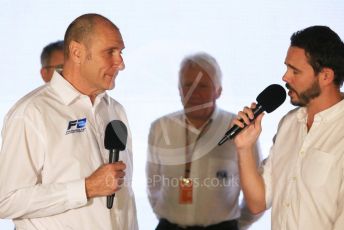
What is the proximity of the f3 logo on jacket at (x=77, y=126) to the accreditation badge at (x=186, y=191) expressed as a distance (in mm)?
1187

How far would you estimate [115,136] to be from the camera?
2.12 m

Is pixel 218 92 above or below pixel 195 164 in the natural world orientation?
above

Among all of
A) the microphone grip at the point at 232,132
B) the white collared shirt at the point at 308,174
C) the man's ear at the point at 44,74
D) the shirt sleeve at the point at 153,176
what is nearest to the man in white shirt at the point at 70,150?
the microphone grip at the point at 232,132

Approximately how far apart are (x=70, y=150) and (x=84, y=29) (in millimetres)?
517

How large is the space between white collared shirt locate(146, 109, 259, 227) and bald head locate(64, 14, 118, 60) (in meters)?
1.24

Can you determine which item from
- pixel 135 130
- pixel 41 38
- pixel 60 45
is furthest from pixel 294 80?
pixel 41 38

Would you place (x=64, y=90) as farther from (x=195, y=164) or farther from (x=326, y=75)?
(x=195, y=164)

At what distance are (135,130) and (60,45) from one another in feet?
2.38

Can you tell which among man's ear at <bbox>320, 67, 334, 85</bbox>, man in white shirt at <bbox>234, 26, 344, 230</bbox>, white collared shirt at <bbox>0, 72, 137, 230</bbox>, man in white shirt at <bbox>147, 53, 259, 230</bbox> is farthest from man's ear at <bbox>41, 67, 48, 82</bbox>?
man's ear at <bbox>320, 67, 334, 85</bbox>

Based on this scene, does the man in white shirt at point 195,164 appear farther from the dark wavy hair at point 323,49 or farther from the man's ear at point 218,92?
the dark wavy hair at point 323,49

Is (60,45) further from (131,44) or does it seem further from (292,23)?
(292,23)

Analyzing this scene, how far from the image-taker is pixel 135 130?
353 centimetres

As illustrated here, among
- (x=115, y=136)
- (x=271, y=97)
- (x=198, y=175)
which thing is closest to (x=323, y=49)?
(x=271, y=97)

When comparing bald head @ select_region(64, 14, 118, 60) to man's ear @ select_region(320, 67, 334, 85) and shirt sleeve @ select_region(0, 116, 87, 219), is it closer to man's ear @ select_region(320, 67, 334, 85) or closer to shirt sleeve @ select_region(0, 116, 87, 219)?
shirt sleeve @ select_region(0, 116, 87, 219)
